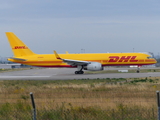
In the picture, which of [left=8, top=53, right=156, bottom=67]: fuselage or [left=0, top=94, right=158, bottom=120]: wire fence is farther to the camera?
[left=8, top=53, right=156, bottom=67]: fuselage

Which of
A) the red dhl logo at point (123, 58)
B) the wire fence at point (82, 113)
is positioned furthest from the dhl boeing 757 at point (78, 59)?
the wire fence at point (82, 113)

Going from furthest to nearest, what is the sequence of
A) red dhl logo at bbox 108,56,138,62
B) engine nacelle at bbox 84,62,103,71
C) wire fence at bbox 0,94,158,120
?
red dhl logo at bbox 108,56,138,62 → engine nacelle at bbox 84,62,103,71 → wire fence at bbox 0,94,158,120

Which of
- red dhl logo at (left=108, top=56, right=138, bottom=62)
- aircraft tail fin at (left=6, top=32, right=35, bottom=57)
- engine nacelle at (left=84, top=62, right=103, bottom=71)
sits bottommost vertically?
engine nacelle at (left=84, top=62, right=103, bottom=71)

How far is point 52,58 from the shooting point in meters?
Result: 43.8

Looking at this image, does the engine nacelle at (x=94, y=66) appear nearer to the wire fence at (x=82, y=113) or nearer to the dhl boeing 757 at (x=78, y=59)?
the dhl boeing 757 at (x=78, y=59)

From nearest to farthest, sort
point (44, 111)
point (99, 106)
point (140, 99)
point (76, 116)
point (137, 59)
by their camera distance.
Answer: point (76, 116), point (44, 111), point (99, 106), point (140, 99), point (137, 59)

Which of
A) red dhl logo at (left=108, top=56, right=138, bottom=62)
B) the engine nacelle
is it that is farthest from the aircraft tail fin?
red dhl logo at (left=108, top=56, right=138, bottom=62)

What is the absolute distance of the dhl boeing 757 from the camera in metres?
42.1

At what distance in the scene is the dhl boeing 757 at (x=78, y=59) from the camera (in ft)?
138

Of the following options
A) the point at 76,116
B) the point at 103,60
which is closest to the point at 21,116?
the point at 76,116

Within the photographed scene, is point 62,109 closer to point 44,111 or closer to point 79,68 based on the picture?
point 44,111

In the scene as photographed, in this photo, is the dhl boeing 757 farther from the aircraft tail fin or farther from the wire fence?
the wire fence

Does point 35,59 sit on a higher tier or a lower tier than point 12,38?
lower

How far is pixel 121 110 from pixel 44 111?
8.91 feet
